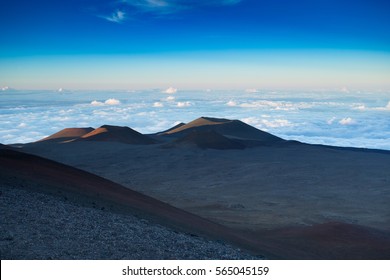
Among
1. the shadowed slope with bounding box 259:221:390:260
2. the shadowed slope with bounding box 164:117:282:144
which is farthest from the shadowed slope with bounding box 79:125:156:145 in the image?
the shadowed slope with bounding box 259:221:390:260

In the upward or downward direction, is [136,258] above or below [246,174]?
above

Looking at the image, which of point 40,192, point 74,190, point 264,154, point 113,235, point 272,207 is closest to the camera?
point 113,235

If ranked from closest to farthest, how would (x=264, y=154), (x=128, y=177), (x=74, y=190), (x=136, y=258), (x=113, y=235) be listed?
(x=136, y=258), (x=113, y=235), (x=74, y=190), (x=128, y=177), (x=264, y=154)

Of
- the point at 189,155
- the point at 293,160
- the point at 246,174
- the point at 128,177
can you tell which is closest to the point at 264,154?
the point at 293,160

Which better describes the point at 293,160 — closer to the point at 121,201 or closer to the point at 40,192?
the point at 121,201

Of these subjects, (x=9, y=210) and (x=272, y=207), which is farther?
(x=272, y=207)

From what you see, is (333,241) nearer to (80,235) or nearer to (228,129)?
(80,235)

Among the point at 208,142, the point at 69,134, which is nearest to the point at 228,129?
the point at 208,142

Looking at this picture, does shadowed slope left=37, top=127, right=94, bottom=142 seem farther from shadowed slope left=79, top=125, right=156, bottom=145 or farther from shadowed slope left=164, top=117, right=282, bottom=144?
shadowed slope left=164, top=117, right=282, bottom=144
